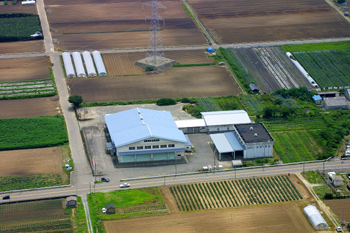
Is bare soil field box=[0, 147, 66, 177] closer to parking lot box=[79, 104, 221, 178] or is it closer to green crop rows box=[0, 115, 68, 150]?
green crop rows box=[0, 115, 68, 150]

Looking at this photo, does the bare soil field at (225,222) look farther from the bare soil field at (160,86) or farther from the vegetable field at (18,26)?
the vegetable field at (18,26)

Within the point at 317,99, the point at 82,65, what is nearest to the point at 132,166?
the point at 317,99

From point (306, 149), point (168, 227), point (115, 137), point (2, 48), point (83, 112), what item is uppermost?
point (2, 48)

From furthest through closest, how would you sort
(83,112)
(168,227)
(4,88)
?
(4,88), (83,112), (168,227)

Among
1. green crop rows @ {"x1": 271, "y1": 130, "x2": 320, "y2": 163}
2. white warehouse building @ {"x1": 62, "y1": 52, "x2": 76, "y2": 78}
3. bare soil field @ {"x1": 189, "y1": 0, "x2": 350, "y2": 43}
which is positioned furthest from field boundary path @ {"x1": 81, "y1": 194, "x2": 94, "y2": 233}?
bare soil field @ {"x1": 189, "y1": 0, "x2": 350, "y2": 43}

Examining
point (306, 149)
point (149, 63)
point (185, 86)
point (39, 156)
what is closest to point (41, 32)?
point (149, 63)

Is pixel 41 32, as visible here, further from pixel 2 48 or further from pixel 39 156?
pixel 39 156
